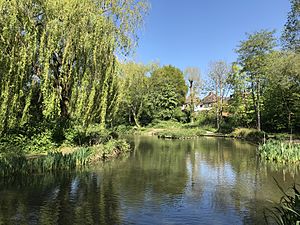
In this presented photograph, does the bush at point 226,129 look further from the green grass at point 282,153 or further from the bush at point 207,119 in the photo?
the green grass at point 282,153

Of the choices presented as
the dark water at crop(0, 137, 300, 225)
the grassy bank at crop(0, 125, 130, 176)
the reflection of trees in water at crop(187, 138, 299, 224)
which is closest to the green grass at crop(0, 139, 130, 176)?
the grassy bank at crop(0, 125, 130, 176)

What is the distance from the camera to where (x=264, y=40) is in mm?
31000

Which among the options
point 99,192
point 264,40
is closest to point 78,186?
point 99,192

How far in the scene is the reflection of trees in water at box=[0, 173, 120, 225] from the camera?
297 inches

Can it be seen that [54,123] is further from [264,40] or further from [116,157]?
[264,40]

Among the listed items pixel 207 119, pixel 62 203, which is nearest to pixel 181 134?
pixel 207 119

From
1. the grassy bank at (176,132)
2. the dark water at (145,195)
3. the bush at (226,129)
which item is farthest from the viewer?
the bush at (226,129)

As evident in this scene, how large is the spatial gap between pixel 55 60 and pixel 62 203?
10.3 m

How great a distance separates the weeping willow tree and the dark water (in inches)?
141

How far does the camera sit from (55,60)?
17.0 meters

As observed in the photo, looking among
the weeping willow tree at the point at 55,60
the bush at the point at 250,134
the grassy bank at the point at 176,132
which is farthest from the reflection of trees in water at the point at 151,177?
the grassy bank at the point at 176,132

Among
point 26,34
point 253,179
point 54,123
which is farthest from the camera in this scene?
point 54,123

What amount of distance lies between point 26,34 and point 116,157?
8450 millimetres

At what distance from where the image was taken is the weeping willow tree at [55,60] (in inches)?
529
